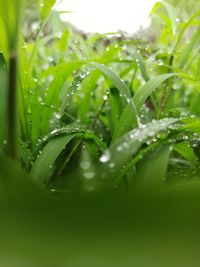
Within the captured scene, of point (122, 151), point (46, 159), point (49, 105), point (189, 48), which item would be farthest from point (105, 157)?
point (189, 48)

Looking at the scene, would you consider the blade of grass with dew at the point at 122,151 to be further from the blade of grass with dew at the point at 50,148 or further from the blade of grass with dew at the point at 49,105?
the blade of grass with dew at the point at 49,105

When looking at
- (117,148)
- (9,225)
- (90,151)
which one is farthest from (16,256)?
(90,151)

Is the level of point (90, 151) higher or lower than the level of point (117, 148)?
higher

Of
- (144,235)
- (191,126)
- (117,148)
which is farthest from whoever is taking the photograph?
(191,126)

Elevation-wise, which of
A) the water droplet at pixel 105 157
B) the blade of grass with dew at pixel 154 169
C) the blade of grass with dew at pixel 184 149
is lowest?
the water droplet at pixel 105 157

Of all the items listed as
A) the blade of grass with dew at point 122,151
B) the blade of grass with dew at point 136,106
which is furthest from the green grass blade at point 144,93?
the blade of grass with dew at point 122,151

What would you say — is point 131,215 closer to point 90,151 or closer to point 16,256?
point 16,256

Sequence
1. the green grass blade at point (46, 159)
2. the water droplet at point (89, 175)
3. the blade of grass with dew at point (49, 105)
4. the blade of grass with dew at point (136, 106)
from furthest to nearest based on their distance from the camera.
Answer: the blade of grass with dew at point (49, 105), the blade of grass with dew at point (136, 106), the green grass blade at point (46, 159), the water droplet at point (89, 175)

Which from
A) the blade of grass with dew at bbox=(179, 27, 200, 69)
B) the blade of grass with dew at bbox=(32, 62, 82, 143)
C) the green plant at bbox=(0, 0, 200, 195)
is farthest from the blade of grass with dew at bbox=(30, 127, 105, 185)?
the blade of grass with dew at bbox=(179, 27, 200, 69)

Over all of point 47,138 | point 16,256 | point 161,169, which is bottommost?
point 16,256

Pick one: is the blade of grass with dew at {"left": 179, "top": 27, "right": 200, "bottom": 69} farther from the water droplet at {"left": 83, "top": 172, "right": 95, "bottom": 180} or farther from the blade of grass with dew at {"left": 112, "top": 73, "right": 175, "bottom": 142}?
the water droplet at {"left": 83, "top": 172, "right": 95, "bottom": 180}

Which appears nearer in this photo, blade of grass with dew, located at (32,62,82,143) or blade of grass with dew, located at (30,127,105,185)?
blade of grass with dew, located at (30,127,105,185)
